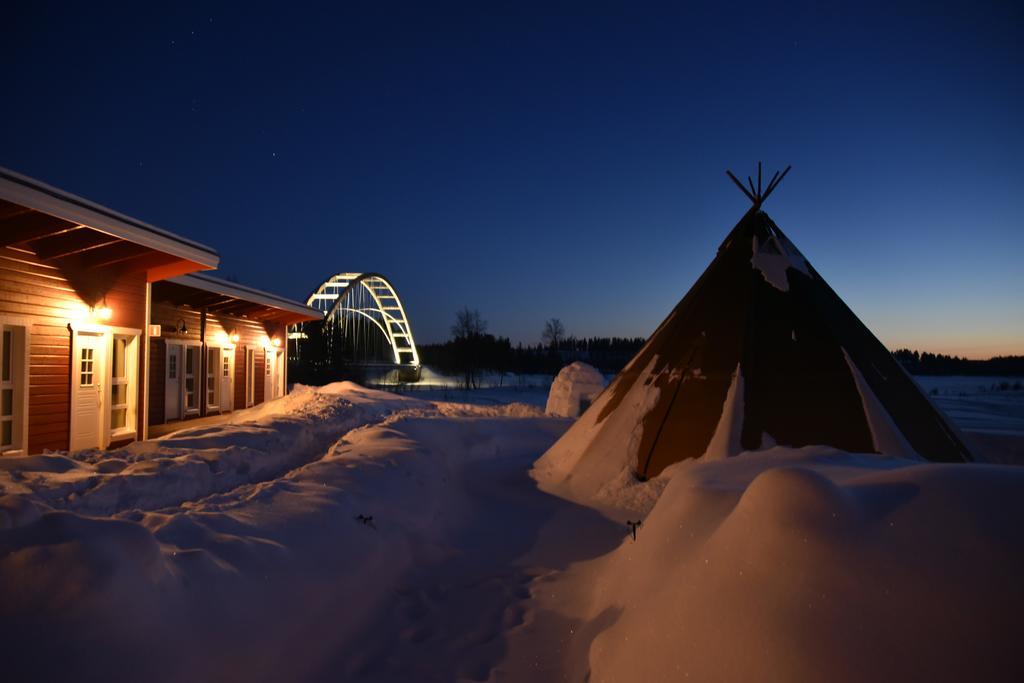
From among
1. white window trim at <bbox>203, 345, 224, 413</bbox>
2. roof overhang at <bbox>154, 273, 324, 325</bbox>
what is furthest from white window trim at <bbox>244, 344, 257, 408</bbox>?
white window trim at <bbox>203, 345, 224, 413</bbox>

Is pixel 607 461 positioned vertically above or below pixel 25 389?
below

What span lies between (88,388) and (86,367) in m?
0.35

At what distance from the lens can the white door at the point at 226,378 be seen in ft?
48.8

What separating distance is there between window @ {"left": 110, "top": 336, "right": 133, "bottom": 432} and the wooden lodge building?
2 centimetres

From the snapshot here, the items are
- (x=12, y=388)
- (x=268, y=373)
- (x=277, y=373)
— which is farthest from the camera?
(x=277, y=373)

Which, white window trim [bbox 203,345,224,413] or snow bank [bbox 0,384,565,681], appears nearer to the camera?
snow bank [bbox 0,384,565,681]

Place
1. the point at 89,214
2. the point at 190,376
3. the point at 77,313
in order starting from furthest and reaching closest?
the point at 190,376 < the point at 77,313 < the point at 89,214

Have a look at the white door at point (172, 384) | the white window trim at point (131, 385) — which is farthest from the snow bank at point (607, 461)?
the white door at point (172, 384)

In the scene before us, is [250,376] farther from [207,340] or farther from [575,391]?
[575,391]

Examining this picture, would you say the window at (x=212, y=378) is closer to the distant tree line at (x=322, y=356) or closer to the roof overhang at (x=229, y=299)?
the roof overhang at (x=229, y=299)

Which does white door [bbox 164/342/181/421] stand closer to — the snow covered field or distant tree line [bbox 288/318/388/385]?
the snow covered field

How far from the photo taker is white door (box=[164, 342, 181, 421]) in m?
12.6

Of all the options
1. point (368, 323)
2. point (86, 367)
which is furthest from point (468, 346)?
point (86, 367)

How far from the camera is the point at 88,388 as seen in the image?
329 inches
